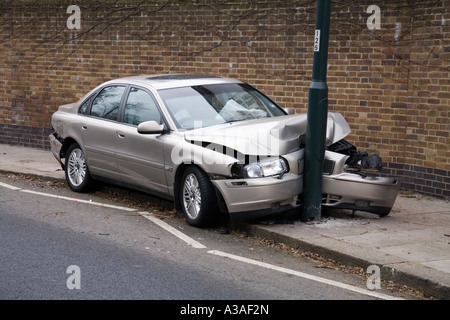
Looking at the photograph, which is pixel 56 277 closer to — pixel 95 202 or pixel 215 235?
pixel 215 235

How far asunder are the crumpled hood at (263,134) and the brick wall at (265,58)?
2236mm

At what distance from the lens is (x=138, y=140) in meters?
9.54

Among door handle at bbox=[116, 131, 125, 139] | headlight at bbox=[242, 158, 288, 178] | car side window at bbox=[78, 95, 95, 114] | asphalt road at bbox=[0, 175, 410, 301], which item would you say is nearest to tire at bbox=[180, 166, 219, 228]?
asphalt road at bbox=[0, 175, 410, 301]

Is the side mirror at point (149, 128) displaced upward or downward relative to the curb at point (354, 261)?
upward

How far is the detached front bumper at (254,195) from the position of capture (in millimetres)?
8273

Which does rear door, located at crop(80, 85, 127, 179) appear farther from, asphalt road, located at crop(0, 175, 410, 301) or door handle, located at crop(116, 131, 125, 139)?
asphalt road, located at crop(0, 175, 410, 301)

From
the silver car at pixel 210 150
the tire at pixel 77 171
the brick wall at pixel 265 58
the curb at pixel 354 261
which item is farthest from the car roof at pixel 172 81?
the brick wall at pixel 265 58

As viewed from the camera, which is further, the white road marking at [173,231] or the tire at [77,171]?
the tire at [77,171]

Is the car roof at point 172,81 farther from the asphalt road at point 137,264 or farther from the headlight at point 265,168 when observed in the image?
the headlight at point 265,168

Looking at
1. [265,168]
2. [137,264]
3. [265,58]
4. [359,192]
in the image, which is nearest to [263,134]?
[265,168]

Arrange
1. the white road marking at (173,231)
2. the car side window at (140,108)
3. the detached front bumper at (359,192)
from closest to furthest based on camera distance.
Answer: the white road marking at (173,231), the detached front bumper at (359,192), the car side window at (140,108)

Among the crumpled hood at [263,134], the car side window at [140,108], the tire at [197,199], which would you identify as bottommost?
the tire at [197,199]

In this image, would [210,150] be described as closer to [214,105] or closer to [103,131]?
[214,105]

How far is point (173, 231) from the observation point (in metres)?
8.74
